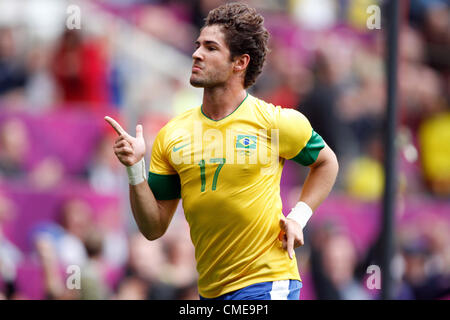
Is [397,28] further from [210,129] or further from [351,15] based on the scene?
[351,15]

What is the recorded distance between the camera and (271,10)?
43.2ft

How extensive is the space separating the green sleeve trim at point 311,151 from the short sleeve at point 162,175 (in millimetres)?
781

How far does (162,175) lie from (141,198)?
218 millimetres

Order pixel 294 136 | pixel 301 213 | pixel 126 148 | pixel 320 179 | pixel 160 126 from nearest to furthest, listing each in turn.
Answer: pixel 126 148 → pixel 294 136 → pixel 301 213 → pixel 320 179 → pixel 160 126

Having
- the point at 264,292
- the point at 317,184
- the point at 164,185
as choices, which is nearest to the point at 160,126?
the point at 164,185

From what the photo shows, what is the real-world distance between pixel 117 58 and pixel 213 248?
21.1 feet

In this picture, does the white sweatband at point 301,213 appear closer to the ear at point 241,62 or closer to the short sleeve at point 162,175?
the short sleeve at point 162,175

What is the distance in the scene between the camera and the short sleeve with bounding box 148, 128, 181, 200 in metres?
5.30

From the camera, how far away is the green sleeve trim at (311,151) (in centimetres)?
525

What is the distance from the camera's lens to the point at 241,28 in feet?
17.1

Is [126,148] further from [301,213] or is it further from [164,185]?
[301,213]

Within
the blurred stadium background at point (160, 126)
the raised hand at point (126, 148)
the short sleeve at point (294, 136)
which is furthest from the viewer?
the blurred stadium background at point (160, 126)

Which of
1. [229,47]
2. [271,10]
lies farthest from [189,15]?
[229,47]

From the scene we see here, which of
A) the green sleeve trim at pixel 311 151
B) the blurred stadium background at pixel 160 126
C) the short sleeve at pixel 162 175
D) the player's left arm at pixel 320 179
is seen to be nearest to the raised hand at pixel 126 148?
the short sleeve at pixel 162 175
